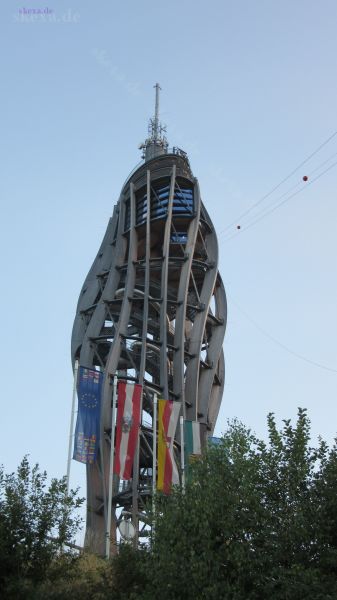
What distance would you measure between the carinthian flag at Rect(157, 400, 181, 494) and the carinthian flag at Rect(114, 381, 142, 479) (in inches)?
67.4

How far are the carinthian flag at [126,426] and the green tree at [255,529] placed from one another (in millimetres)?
15656

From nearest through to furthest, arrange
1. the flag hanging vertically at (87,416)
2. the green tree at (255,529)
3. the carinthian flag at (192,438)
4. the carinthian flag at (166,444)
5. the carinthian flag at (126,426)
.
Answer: the green tree at (255,529)
the flag hanging vertically at (87,416)
the carinthian flag at (126,426)
the carinthian flag at (166,444)
the carinthian flag at (192,438)

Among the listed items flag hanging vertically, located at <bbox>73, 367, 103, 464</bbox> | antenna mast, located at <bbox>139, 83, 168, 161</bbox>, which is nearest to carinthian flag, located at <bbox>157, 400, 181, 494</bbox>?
flag hanging vertically, located at <bbox>73, 367, 103, 464</bbox>

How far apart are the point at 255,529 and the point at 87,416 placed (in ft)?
67.2

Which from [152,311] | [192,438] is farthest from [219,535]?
[152,311]

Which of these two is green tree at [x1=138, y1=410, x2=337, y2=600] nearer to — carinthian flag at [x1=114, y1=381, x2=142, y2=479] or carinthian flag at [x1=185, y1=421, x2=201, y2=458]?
carinthian flag at [x1=114, y1=381, x2=142, y2=479]

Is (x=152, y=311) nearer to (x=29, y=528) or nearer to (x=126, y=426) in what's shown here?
(x=126, y=426)

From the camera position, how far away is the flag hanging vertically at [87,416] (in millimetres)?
40531

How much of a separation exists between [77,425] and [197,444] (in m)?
9.57

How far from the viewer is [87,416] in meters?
41.9

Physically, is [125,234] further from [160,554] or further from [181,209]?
[160,554]

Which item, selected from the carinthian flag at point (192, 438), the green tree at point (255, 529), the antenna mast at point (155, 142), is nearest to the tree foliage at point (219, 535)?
the green tree at point (255, 529)

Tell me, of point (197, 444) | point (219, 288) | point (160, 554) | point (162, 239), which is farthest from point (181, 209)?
point (160, 554)

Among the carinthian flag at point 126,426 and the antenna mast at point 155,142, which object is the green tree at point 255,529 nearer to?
A: the carinthian flag at point 126,426
